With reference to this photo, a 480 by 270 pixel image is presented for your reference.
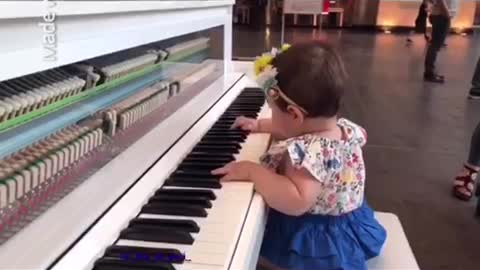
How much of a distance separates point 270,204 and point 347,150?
0.36 m

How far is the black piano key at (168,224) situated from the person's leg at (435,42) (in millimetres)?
7020

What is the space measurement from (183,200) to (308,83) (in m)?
0.52

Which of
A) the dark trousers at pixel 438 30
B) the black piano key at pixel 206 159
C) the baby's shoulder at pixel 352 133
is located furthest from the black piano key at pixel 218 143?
the dark trousers at pixel 438 30

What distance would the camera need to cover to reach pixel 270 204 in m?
1.48

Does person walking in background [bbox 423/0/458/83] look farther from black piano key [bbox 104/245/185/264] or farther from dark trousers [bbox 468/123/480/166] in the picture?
black piano key [bbox 104/245/185/264]

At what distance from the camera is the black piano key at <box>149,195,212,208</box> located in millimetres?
1293

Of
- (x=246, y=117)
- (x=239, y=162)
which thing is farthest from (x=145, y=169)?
(x=246, y=117)

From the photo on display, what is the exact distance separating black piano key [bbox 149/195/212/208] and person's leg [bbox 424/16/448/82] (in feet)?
22.6

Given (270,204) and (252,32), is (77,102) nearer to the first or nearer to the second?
(270,204)

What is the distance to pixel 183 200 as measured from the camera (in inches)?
51.3

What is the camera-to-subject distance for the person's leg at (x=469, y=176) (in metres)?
3.63

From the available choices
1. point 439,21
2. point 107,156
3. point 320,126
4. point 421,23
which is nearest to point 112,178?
point 107,156

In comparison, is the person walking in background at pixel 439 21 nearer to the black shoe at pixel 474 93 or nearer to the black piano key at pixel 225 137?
the black shoe at pixel 474 93

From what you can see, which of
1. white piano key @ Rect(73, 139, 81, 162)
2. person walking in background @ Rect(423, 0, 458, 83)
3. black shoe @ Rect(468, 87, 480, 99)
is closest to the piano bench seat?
white piano key @ Rect(73, 139, 81, 162)
